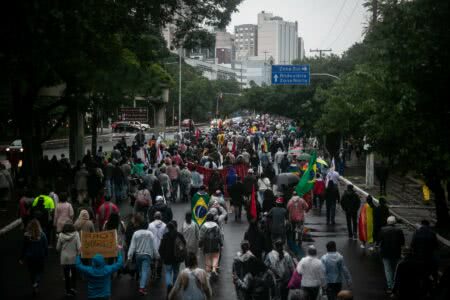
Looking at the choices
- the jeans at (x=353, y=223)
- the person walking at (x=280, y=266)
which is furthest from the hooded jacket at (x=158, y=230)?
the jeans at (x=353, y=223)

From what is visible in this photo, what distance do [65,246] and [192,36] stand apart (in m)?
14.2

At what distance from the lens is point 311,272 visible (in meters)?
10.6

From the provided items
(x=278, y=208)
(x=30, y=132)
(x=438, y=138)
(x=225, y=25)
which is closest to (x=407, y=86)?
(x=438, y=138)

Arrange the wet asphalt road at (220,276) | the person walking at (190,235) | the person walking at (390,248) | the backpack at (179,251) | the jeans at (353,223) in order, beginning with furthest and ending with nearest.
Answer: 1. the jeans at (353,223)
2. the person walking at (190,235)
3. the person walking at (390,248)
4. the wet asphalt road at (220,276)
5. the backpack at (179,251)

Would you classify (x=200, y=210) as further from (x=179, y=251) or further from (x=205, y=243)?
(x=179, y=251)

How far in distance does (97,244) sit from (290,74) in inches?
1310

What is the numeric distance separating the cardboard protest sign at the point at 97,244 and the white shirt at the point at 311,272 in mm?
3324

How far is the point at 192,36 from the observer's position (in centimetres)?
2517

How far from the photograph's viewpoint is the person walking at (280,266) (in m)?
11.0

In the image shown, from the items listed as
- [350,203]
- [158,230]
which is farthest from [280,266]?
[350,203]

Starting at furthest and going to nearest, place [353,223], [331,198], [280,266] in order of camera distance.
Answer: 1. [331,198]
2. [353,223]
3. [280,266]

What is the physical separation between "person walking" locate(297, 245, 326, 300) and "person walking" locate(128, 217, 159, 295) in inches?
123

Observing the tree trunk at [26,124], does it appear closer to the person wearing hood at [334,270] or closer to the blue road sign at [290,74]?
the person wearing hood at [334,270]

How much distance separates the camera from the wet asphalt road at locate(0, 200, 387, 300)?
42.2ft
